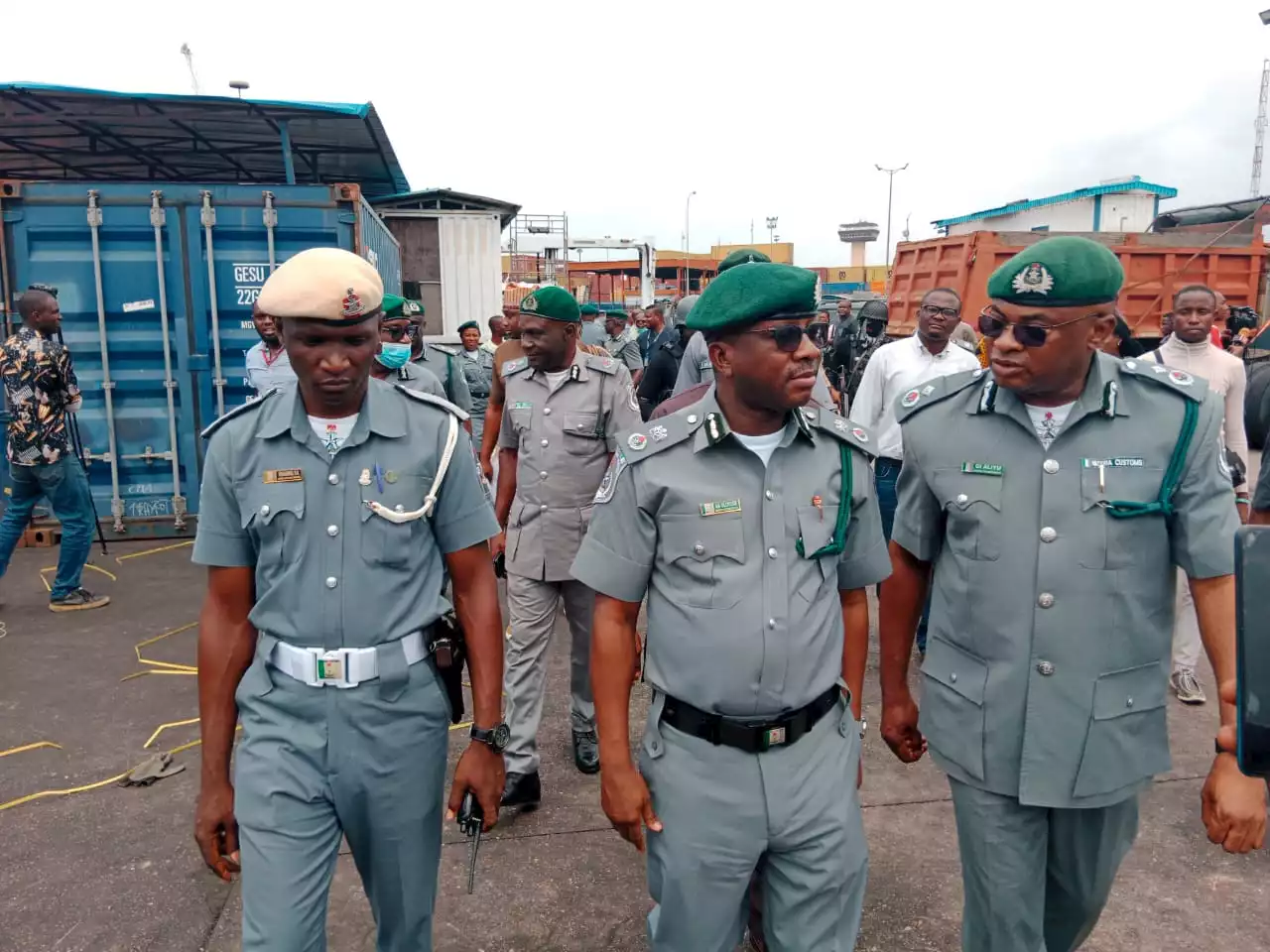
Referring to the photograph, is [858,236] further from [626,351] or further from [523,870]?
[523,870]

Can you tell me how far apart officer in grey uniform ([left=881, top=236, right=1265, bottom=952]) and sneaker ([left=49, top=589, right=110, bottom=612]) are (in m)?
5.72

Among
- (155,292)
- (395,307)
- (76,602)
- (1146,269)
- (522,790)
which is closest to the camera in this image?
(522,790)

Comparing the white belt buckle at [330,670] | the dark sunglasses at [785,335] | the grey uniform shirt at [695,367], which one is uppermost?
the dark sunglasses at [785,335]

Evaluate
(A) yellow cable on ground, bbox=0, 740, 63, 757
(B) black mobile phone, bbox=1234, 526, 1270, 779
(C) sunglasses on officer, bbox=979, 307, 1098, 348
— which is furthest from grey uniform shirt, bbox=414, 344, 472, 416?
(B) black mobile phone, bbox=1234, 526, 1270, 779

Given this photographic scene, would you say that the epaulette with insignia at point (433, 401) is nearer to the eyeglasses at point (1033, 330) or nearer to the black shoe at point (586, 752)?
the eyeglasses at point (1033, 330)

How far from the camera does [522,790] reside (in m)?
3.67

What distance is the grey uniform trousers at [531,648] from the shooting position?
12.2ft

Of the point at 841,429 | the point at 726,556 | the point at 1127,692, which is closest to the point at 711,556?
the point at 726,556

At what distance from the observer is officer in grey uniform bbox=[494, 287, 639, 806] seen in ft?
12.5

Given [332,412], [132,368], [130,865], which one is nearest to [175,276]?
[132,368]

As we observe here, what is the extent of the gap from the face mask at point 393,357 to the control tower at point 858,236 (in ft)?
240

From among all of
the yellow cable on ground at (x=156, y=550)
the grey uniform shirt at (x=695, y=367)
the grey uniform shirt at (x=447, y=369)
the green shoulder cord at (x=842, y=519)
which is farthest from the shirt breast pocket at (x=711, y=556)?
the yellow cable on ground at (x=156, y=550)

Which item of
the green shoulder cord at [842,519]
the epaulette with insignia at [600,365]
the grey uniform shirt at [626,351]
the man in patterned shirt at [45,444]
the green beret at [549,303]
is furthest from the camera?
the grey uniform shirt at [626,351]

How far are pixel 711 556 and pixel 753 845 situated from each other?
620mm
